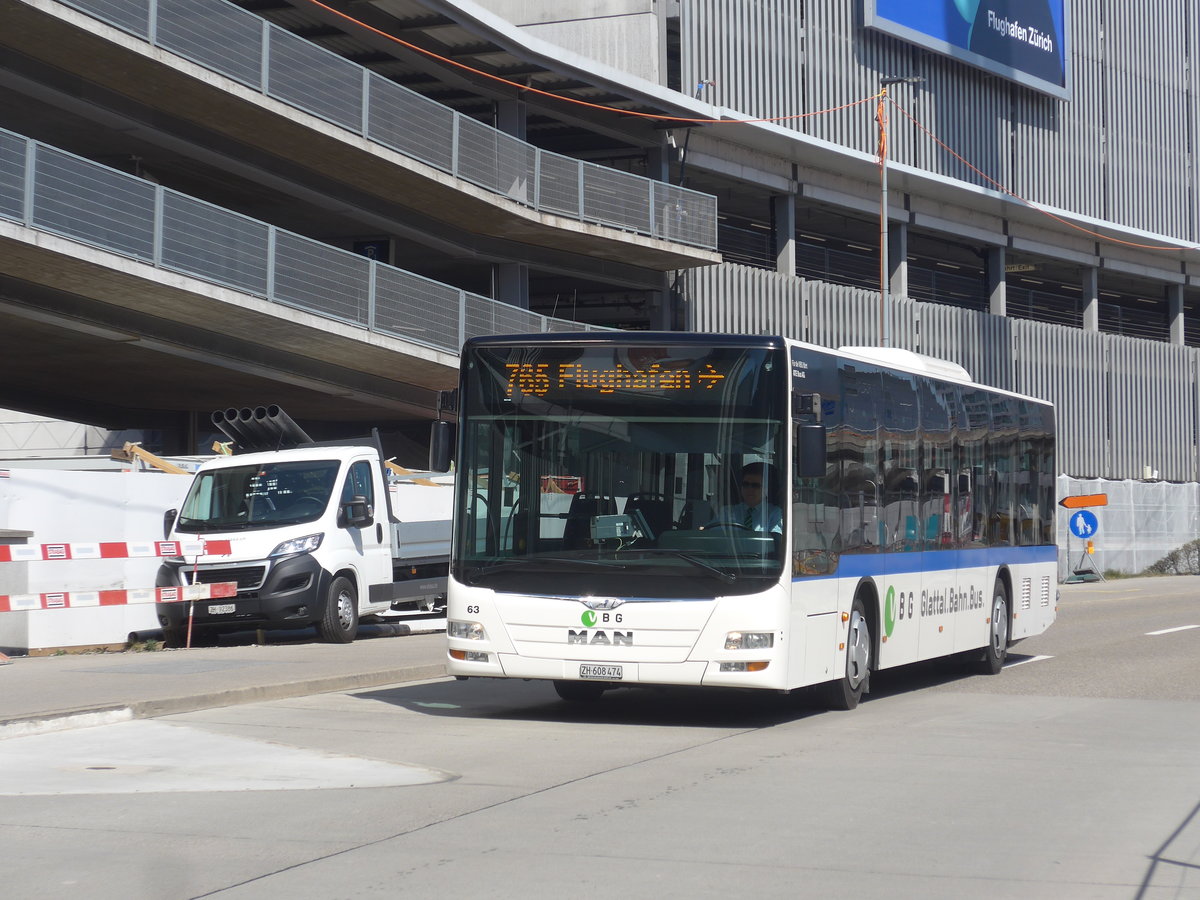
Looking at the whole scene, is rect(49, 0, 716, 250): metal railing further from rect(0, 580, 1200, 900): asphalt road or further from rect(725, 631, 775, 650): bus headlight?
rect(725, 631, 775, 650): bus headlight

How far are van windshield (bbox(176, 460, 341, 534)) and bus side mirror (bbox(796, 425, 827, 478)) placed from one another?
9400 millimetres

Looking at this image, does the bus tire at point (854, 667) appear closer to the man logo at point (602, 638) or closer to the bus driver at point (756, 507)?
the bus driver at point (756, 507)

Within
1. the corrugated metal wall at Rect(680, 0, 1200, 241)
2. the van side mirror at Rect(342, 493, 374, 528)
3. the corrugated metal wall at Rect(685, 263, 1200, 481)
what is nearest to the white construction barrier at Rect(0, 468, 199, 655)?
the van side mirror at Rect(342, 493, 374, 528)

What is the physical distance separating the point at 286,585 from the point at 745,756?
9776 millimetres

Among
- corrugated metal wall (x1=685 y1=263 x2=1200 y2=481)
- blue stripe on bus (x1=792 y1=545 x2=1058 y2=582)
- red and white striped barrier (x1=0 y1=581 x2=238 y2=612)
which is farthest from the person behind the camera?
corrugated metal wall (x1=685 y1=263 x2=1200 y2=481)

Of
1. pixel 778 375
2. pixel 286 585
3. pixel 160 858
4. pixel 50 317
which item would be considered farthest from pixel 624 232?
pixel 160 858

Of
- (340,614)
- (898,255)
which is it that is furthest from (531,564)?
(898,255)

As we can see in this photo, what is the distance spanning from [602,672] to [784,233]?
29.1m

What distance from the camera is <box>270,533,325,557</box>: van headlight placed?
19.1m

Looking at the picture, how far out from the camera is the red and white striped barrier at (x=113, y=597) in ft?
54.8

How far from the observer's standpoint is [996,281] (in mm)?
Answer: 46594

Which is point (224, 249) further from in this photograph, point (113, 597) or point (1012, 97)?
point (1012, 97)

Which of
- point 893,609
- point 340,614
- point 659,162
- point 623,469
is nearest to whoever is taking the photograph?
point 623,469

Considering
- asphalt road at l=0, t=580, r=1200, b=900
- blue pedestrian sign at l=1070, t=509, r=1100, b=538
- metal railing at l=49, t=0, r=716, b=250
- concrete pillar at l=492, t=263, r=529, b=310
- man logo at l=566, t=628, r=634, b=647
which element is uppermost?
metal railing at l=49, t=0, r=716, b=250
